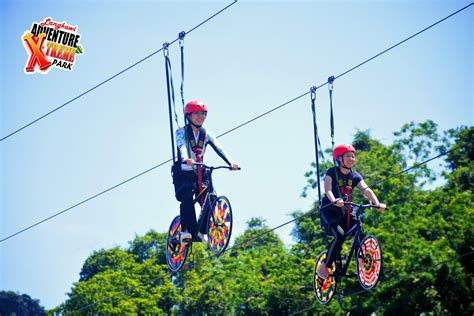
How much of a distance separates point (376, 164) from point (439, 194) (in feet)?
19.6

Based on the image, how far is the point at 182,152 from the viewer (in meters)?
18.4

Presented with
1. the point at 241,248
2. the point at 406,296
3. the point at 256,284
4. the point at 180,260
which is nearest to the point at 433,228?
the point at 406,296

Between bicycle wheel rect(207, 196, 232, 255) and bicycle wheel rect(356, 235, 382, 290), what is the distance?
89.5 inches

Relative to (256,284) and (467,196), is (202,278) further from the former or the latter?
(467,196)

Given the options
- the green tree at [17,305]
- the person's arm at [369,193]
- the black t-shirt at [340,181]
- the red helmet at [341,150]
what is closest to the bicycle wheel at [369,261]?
the person's arm at [369,193]

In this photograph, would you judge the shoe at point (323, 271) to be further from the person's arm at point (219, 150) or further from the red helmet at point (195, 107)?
the red helmet at point (195, 107)

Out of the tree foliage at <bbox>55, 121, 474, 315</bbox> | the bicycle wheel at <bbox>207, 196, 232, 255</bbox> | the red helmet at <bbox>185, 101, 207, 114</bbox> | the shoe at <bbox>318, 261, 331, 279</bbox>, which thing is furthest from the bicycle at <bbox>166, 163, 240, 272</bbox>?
the tree foliage at <bbox>55, 121, 474, 315</bbox>

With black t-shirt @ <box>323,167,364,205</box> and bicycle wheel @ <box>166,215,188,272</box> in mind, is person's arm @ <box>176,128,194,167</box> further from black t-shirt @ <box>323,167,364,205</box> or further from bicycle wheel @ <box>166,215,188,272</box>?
black t-shirt @ <box>323,167,364,205</box>

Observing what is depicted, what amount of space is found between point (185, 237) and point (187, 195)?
29.8 inches

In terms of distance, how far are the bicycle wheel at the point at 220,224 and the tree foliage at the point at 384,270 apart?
47.2 feet

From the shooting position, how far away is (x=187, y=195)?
1872 centimetres

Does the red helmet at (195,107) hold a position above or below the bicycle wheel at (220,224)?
above

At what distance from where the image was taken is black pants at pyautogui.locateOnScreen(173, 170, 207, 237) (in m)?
18.6

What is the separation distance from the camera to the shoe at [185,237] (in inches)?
744
